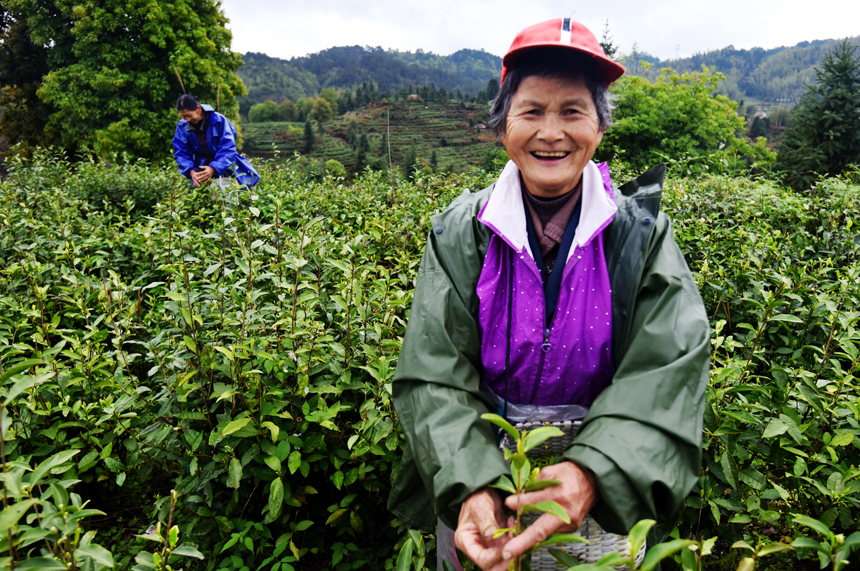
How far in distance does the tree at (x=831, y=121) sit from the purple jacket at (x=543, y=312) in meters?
20.3

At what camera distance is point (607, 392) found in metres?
1.25

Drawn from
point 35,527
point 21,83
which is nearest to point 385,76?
point 21,83

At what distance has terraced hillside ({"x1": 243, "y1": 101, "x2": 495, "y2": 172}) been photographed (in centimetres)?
5397

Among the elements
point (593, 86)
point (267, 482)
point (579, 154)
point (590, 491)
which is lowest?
point (267, 482)

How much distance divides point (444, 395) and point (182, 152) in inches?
229

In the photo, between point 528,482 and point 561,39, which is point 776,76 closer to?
point 561,39

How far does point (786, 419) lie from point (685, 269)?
2.55 feet

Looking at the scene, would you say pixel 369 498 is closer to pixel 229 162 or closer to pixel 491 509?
pixel 491 509

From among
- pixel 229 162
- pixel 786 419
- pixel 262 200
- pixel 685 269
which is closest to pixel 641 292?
pixel 685 269

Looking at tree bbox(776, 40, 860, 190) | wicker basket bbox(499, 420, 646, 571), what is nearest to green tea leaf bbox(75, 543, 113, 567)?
wicker basket bbox(499, 420, 646, 571)

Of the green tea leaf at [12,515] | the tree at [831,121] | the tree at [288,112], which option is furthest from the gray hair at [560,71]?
the tree at [288,112]

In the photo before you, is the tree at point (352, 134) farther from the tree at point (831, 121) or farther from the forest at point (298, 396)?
the forest at point (298, 396)

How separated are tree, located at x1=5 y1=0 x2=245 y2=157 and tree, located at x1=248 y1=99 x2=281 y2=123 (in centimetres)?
5928

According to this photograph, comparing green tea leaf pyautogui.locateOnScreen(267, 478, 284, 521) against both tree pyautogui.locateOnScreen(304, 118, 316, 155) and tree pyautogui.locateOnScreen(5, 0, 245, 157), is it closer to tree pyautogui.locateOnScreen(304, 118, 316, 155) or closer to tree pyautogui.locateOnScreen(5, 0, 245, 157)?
tree pyautogui.locateOnScreen(5, 0, 245, 157)
